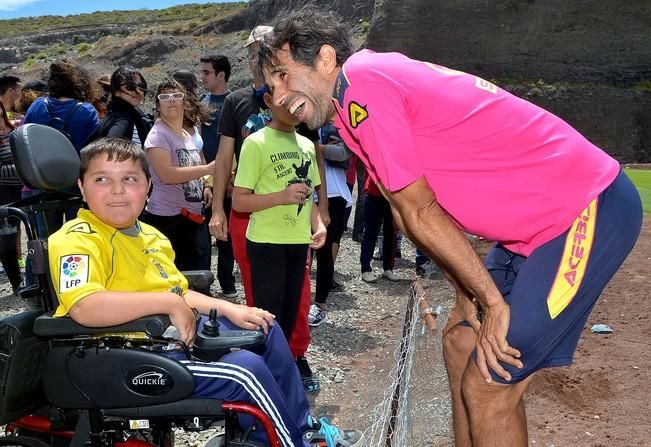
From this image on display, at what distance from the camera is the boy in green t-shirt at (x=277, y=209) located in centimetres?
388

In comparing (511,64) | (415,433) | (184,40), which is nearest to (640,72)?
(511,64)

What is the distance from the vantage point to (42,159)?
2.85 metres

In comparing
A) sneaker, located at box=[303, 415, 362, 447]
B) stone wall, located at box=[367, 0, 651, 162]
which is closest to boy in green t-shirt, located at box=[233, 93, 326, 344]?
sneaker, located at box=[303, 415, 362, 447]

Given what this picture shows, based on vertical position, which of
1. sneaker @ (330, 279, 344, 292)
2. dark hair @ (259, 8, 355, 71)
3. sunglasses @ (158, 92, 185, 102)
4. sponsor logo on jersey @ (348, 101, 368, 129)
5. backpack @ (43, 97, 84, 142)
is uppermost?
dark hair @ (259, 8, 355, 71)

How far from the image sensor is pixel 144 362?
242 cm

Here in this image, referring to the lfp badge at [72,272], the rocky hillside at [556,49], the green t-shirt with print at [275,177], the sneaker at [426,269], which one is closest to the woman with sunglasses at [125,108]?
the green t-shirt with print at [275,177]

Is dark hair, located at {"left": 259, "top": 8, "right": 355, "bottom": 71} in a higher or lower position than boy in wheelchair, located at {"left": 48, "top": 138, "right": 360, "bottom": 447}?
higher

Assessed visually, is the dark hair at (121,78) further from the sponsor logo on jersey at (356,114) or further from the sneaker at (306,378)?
the sponsor logo on jersey at (356,114)

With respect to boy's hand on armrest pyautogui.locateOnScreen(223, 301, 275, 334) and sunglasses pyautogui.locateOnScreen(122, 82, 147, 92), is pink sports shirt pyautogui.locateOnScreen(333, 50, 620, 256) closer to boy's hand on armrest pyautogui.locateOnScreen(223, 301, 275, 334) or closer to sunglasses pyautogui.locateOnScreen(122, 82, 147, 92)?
boy's hand on armrest pyautogui.locateOnScreen(223, 301, 275, 334)

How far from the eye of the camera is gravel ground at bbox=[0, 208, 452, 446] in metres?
3.91

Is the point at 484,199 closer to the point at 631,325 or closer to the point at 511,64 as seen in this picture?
the point at 631,325

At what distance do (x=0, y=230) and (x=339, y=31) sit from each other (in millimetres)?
1601

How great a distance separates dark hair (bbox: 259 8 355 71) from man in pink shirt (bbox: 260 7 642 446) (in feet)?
0.41

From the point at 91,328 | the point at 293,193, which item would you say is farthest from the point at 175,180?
the point at 91,328
